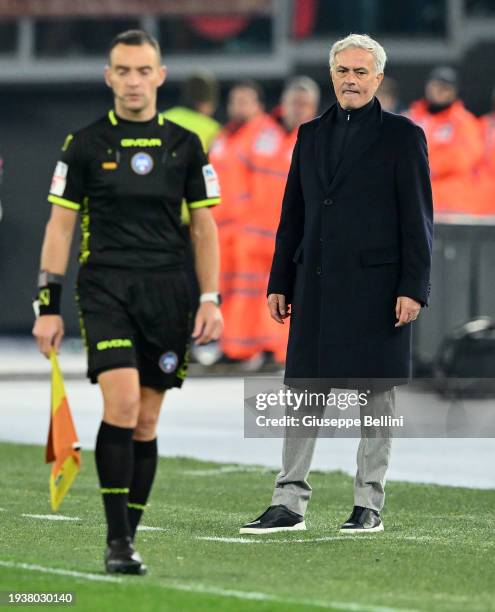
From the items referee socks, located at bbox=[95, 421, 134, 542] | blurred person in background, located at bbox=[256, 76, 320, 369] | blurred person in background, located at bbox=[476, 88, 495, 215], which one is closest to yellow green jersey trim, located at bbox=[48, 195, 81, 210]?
referee socks, located at bbox=[95, 421, 134, 542]

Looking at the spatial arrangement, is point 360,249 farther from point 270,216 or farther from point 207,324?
point 270,216

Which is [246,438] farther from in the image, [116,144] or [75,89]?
[75,89]

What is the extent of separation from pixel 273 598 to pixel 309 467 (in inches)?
77.5

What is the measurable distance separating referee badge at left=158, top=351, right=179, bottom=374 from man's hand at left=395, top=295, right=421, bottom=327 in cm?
126

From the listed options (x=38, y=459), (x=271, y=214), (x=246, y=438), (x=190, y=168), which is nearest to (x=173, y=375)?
(x=190, y=168)

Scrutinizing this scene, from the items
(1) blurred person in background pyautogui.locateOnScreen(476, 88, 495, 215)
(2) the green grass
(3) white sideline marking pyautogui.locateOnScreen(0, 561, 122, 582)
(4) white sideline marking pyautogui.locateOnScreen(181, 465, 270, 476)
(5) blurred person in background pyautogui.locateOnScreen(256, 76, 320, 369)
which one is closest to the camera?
(2) the green grass

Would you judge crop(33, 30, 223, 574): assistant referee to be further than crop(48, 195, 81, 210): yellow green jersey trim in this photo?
No

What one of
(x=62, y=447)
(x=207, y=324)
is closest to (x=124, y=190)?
(x=207, y=324)

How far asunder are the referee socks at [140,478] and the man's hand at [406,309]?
132cm

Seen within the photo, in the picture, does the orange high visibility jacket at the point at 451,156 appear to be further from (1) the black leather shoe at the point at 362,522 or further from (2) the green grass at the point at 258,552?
(1) the black leather shoe at the point at 362,522

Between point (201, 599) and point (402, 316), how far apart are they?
6.93ft

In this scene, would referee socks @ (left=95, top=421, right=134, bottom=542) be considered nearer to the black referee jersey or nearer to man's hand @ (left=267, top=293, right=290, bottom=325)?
the black referee jersey

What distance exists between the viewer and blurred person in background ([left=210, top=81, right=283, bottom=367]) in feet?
63.1

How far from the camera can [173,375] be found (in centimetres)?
763
